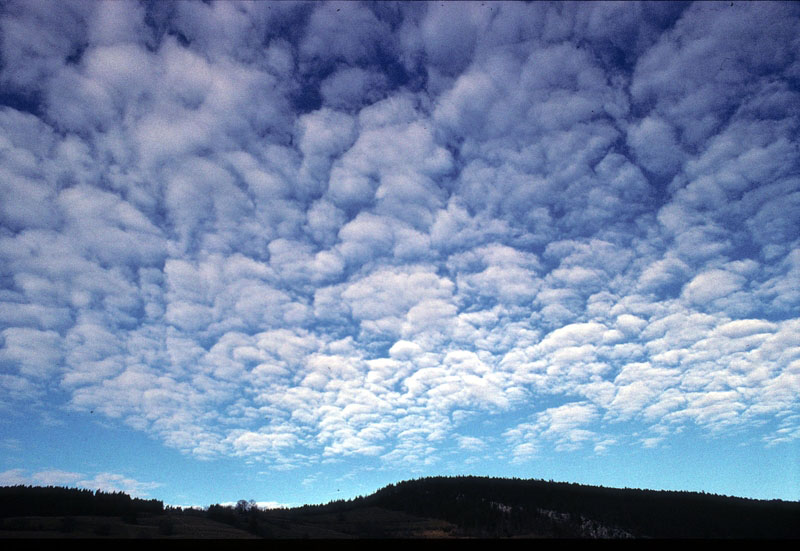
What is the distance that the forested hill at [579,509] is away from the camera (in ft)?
178

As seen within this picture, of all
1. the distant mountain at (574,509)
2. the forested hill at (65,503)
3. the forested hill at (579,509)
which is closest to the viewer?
the forested hill at (65,503)

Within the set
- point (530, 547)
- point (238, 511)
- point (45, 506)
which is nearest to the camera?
point (530, 547)

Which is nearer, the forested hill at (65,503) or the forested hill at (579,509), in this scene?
the forested hill at (65,503)

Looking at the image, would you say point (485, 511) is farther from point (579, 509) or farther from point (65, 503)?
point (65, 503)

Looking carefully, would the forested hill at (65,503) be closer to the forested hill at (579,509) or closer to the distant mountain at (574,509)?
the distant mountain at (574,509)

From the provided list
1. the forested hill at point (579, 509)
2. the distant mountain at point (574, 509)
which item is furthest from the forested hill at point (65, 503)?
the forested hill at point (579, 509)

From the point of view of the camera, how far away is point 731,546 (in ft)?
25.8

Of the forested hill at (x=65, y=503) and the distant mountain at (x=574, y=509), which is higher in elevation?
the distant mountain at (x=574, y=509)

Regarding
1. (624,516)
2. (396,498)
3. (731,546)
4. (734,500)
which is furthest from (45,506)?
(734,500)

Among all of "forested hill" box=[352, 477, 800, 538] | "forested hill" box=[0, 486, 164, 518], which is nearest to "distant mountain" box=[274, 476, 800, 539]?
"forested hill" box=[352, 477, 800, 538]

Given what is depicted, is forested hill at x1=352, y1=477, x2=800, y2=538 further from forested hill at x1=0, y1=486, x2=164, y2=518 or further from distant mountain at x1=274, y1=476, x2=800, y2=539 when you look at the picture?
forested hill at x1=0, y1=486, x2=164, y2=518

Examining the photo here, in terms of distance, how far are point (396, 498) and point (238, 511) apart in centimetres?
3737

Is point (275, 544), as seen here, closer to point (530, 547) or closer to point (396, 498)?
point (530, 547)

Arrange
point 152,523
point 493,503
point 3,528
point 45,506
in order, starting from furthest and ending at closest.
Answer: point 493,503 < point 45,506 < point 152,523 < point 3,528
